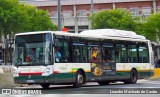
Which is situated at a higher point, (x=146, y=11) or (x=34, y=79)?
(x=146, y=11)

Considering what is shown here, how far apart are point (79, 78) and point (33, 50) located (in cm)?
316

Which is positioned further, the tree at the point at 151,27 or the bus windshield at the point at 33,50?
the tree at the point at 151,27

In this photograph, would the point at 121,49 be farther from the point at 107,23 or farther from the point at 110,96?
the point at 107,23

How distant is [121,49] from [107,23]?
37059 millimetres

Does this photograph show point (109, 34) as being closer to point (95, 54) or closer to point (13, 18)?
point (95, 54)

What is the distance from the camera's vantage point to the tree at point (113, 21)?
207 ft

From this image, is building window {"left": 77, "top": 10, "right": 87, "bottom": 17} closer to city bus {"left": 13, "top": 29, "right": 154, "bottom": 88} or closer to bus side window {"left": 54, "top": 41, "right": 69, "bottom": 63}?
city bus {"left": 13, "top": 29, "right": 154, "bottom": 88}

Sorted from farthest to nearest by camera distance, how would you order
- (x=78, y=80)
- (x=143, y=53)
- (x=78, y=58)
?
(x=143, y=53), (x=78, y=58), (x=78, y=80)

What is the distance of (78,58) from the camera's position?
2303 centimetres

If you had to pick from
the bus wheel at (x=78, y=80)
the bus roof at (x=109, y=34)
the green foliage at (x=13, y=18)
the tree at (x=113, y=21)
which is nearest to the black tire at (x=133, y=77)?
the bus roof at (x=109, y=34)

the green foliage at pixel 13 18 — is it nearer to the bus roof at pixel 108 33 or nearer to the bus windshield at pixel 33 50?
the bus roof at pixel 108 33

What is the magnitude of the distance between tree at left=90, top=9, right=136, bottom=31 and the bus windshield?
41.7 m

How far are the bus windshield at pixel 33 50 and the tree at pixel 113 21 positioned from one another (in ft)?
137

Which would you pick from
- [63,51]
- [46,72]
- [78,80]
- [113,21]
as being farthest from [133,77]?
[113,21]
